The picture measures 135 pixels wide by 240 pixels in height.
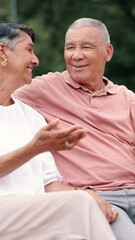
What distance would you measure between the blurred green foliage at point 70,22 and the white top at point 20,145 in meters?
20.5

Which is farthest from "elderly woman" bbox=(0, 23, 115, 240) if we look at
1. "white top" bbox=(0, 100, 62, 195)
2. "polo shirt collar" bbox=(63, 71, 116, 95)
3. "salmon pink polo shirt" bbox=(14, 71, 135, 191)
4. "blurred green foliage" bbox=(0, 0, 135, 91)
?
"blurred green foliage" bbox=(0, 0, 135, 91)

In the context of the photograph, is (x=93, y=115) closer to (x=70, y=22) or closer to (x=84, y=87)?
(x=84, y=87)

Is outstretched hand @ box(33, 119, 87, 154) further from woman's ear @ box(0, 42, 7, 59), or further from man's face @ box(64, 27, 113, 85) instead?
man's face @ box(64, 27, 113, 85)

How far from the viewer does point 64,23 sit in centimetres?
2848

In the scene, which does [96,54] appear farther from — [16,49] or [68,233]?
[68,233]

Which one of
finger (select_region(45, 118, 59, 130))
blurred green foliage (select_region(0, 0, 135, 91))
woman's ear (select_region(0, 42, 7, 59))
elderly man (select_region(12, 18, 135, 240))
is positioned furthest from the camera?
blurred green foliage (select_region(0, 0, 135, 91))

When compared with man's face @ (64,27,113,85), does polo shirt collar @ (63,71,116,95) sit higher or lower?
lower

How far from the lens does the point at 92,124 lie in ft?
17.8

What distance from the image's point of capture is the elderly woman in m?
4.45

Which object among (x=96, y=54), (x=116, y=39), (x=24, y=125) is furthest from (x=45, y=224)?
(x=116, y=39)

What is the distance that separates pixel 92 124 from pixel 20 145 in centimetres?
64

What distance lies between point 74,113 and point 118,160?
0.38 m

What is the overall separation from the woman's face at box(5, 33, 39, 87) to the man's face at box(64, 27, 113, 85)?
393mm

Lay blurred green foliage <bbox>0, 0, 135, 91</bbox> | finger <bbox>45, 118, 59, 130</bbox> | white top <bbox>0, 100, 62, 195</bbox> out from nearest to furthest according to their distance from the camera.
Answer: finger <bbox>45, 118, 59, 130</bbox>, white top <bbox>0, 100, 62, 195</bbox>, blurred green foliage <bbox>0, 0, 135, 91</bbox>
